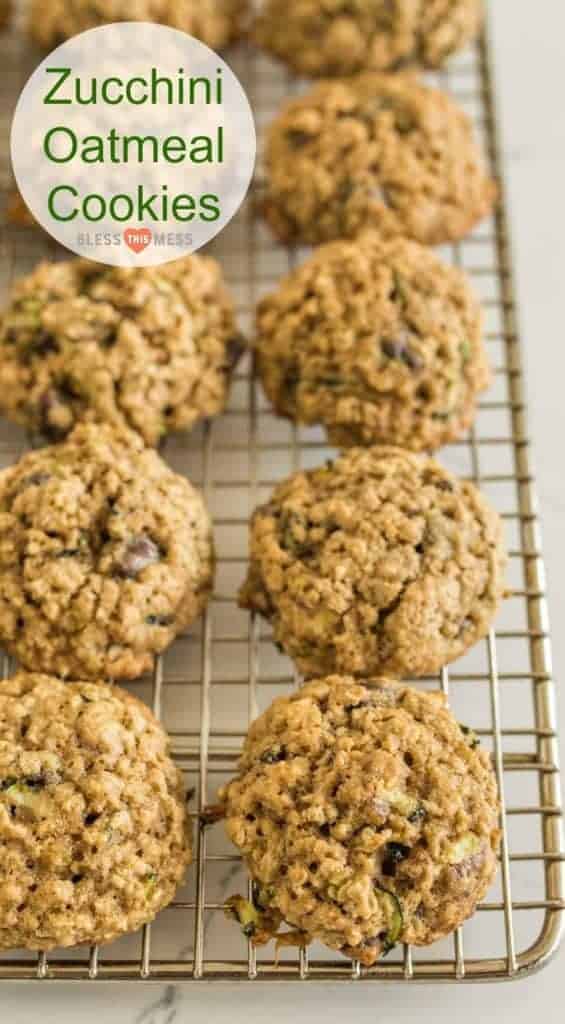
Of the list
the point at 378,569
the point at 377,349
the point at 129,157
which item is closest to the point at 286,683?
the point at 378,569

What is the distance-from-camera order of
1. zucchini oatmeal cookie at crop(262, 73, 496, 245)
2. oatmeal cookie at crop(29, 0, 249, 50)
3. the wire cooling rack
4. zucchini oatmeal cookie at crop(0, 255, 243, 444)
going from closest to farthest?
the wire cooling rack, zucchini oatmeal cookie at crop(0, 255, 243, 444), zucchini oatmeal cookie at crop(262, 73, 496, 245), oatmeal cookie at crop(29, 0, 249, 50)

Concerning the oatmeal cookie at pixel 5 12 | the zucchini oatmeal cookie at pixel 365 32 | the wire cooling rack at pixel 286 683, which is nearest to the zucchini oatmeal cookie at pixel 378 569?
the wire cooling rack at pixel 286 683

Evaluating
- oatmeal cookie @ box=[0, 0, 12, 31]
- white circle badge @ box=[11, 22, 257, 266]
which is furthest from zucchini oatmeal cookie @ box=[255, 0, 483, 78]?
oatmeal cookie @ box=[0, 0, 12, 31]

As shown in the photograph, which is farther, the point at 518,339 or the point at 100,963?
the point at 518,339

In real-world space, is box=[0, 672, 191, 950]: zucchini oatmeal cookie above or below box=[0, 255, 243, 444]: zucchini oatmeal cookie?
below

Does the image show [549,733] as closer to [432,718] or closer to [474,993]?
[432,718]

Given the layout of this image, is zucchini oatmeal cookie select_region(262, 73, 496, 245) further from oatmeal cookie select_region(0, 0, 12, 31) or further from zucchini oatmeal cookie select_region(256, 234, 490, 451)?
oatmeal cookie select_region(0, 0, 12, 31)

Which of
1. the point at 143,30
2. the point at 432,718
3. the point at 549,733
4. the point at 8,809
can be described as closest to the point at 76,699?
the point at 8,809

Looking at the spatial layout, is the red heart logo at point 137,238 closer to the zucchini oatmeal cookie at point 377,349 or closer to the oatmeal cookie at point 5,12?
the zucchini oatmeal cookie at point 377,349
